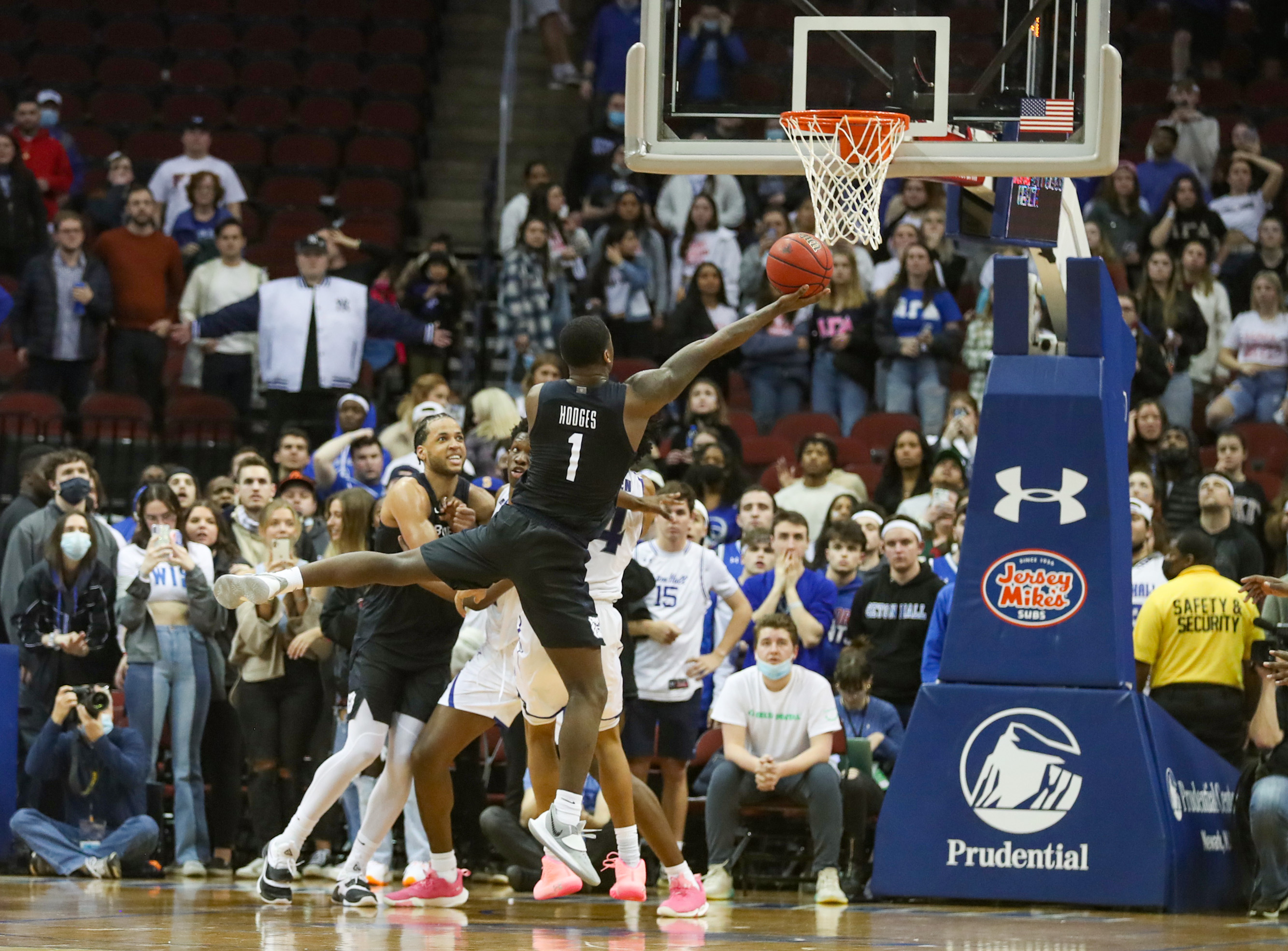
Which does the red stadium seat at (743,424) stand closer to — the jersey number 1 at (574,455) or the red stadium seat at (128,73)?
the jersey number 1 at (574,455)

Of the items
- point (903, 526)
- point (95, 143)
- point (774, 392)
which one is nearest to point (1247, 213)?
point (774, 392)

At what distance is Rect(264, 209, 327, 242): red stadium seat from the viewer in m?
18.5

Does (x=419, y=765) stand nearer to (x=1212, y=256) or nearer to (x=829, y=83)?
(x=829, y=83)

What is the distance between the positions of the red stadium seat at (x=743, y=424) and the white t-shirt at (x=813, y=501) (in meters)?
1.84

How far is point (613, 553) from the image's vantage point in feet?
28.1

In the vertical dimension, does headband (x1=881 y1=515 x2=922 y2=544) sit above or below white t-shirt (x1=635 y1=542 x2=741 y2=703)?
above

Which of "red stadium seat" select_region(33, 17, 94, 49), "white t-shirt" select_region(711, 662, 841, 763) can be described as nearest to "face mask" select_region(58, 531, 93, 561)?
"white t-shirt" select_region(711, 662, 841, 763)

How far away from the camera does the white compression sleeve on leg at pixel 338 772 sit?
881 centimetres

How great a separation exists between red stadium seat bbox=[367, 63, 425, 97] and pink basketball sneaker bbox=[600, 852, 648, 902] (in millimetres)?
13938

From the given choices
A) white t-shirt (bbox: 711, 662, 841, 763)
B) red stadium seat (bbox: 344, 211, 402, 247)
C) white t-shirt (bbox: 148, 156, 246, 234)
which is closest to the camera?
white t-shirt (bbox: 711, 662, 841, 763)

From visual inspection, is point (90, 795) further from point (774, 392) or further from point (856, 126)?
point (774, 392)

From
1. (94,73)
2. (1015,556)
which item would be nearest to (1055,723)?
(1015,556)

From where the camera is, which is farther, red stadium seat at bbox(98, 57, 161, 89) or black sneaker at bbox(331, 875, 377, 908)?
red stadium seat at bbox(98, 57, 161, 89)

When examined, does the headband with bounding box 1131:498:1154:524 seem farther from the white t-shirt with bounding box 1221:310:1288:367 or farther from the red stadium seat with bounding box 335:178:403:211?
the red stadium seat with bounding box 335:178:403:211
